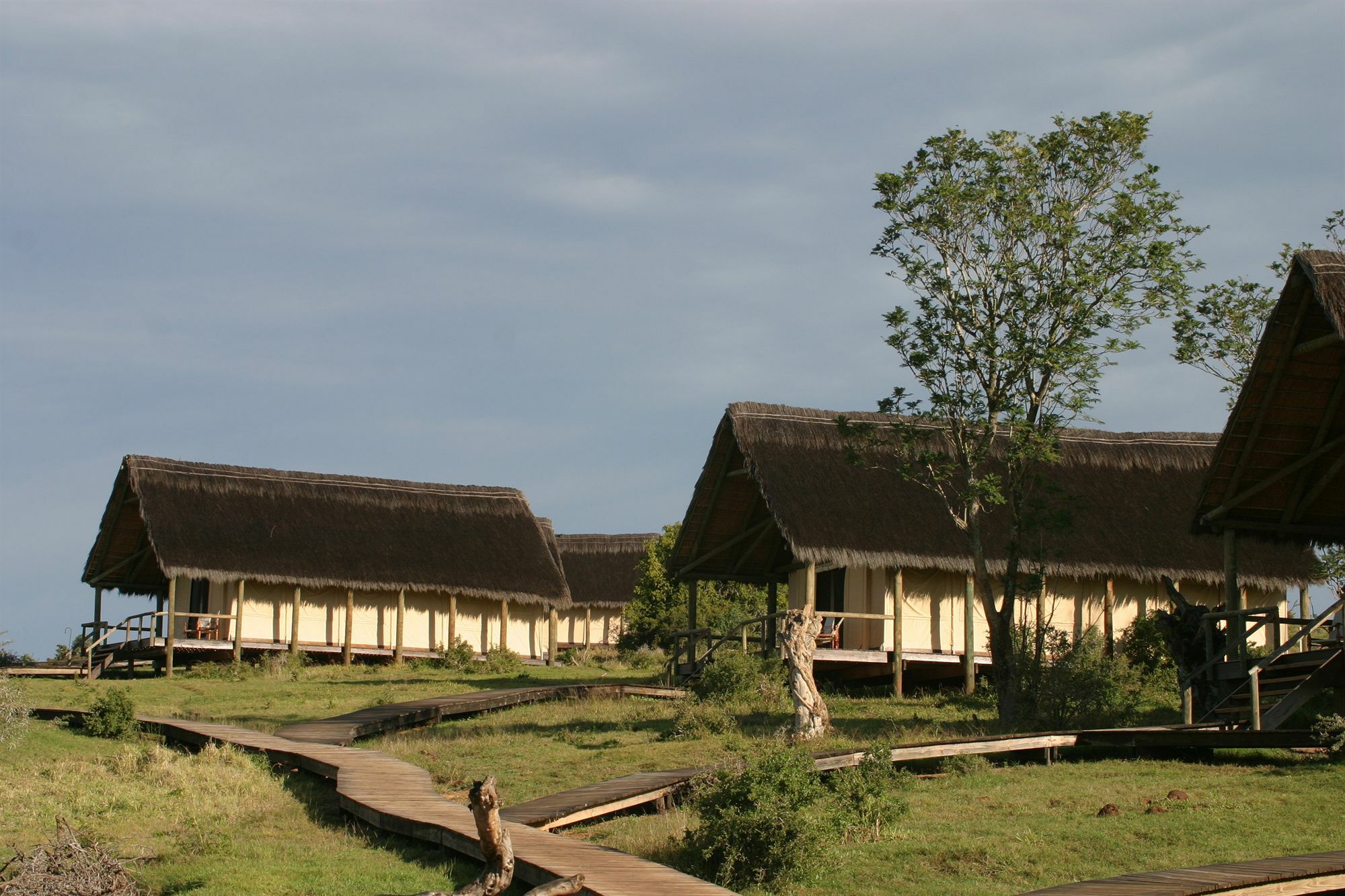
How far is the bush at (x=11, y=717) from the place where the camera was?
1766 centimetres

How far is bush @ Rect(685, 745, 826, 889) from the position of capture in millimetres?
10898

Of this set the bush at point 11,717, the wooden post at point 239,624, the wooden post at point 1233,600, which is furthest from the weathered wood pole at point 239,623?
the wooden post at point 1233,600

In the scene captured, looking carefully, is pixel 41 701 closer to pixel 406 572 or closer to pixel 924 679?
pixel 406 572

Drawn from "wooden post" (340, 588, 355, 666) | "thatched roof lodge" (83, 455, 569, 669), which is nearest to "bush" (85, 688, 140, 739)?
"thatched roof lodge" (83, 455, 569, 669)

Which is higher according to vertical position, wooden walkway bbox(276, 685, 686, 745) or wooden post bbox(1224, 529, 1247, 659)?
wooden post bbox(1224, 529, 1247, 659)

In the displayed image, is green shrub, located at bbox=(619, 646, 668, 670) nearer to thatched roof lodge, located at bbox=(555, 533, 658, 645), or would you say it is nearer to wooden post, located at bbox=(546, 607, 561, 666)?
wooden post, located at bbox=(546, 607, 561, 666)

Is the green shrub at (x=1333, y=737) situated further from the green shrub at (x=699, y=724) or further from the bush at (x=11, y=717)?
the bush at (x=11, y=717)

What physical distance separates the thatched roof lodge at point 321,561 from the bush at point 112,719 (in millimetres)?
10575

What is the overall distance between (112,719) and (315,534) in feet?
47.9

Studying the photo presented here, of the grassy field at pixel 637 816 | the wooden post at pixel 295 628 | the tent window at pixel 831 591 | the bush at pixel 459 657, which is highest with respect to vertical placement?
the tent window at pixel 831 591

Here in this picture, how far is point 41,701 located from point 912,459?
49.7 feet

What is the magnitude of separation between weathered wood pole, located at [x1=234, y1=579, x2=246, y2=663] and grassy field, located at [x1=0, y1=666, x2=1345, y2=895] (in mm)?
10654

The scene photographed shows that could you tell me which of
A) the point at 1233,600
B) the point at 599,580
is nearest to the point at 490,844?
the point at 1233,600

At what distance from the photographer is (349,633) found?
3431cm
